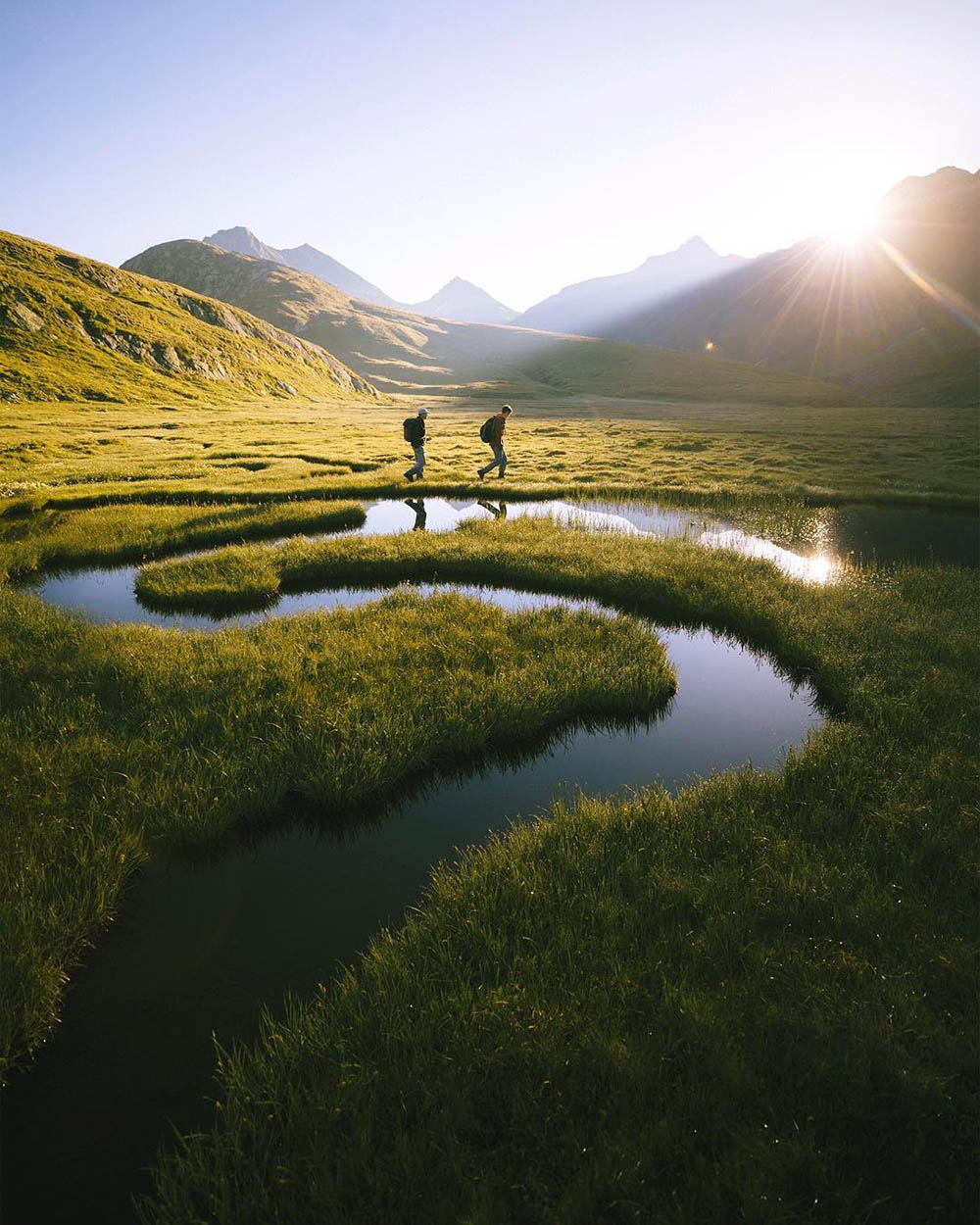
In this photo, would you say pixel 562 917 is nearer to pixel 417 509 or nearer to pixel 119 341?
pixel 417 509

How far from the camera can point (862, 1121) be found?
3076 mm

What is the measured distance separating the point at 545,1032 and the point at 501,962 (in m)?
0.64

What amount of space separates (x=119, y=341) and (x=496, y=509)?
8865 cm

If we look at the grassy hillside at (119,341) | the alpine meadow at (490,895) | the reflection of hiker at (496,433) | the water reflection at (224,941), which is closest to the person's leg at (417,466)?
the reflection of hiker at (496,433)

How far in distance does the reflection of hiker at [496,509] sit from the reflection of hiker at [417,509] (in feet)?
7.61

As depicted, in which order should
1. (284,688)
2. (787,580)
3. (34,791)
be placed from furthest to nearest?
(787,580)
(284,688)
(34,791)

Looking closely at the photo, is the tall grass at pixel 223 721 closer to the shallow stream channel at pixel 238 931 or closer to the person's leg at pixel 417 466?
the shallow stream channel at pixel 238 931

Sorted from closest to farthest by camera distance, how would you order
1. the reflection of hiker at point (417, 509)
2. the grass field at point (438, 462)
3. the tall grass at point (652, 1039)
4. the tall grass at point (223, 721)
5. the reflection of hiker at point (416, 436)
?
1. the tall grass at point (652, 1039)
2. the tall grass at point (223, 721)
3. the reflection of hiker at point (417, 509)
4. the grass field at point (438, 462)
5. the reflection of hiker at point (416, 436)

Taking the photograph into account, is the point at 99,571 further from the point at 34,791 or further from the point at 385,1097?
the point at 385,1097

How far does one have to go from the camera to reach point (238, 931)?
4.70 m

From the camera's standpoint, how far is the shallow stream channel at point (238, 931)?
3.31 meters

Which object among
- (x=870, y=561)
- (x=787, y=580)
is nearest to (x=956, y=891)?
(x=787, y=580)

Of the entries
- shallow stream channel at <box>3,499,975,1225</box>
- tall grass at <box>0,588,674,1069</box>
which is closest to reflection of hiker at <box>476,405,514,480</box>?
tall grass at <box>0,588,674,1069</box>

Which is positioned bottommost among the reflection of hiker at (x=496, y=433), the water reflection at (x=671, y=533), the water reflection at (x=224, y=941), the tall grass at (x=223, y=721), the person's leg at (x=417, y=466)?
the water reflection at (x=224, y=941)
